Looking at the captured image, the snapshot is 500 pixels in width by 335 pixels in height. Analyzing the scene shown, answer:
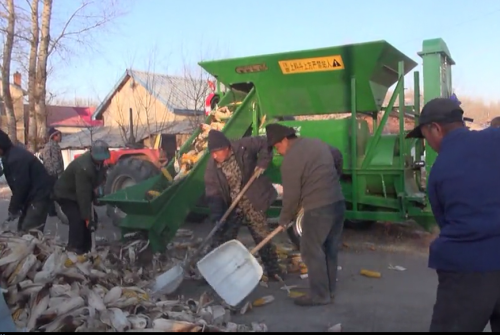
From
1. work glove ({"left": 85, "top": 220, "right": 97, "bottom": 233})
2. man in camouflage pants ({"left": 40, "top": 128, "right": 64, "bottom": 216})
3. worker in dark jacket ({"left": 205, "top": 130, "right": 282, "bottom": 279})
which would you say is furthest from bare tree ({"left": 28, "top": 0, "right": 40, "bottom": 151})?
worker in dark jacket ({"left": 205, "top": 130, "right": 282, "bottom": 279})

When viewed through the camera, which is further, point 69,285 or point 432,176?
point 69,285

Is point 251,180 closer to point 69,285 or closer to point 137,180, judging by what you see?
point 69,285

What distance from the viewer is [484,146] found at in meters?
2.68

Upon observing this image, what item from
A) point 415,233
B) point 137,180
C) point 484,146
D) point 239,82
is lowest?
point 415,233

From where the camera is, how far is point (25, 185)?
6117 mm

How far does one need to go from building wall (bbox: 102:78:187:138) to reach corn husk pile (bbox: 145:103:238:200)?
53.3ft

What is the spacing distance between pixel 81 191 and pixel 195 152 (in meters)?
2.03

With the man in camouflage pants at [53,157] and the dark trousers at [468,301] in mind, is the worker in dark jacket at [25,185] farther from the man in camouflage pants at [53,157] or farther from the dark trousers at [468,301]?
the dark trousers at [468,301]

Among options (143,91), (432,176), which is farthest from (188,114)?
(432,176)

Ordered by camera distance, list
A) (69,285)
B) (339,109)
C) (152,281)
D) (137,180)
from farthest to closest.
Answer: (137,180)
(339,109)
(152,281)
(69,285)

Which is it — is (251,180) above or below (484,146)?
below

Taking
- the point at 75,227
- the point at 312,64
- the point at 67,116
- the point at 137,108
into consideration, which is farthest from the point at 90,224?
the point at 67,116

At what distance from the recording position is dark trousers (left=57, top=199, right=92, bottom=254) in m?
6.25

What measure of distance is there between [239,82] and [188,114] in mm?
16725
